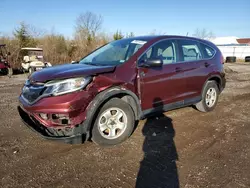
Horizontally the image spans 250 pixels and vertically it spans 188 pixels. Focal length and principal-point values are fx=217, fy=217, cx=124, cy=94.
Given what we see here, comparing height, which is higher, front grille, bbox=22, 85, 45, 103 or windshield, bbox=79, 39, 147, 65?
windshield, bbox=79, 39, 147, 65

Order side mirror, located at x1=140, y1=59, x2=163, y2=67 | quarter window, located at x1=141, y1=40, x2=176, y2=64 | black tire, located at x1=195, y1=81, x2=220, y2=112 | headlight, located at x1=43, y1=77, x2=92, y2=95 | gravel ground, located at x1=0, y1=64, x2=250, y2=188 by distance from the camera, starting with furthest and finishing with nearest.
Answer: black tire, located at x1=195, y1=81, x2=220, y2=112, quarter window, located at x1=141, y1=40, x2=176, y2=64, side mirror, located at x1=140, y1=59, x2=163, y2=67, headlight, located at x1=43, y1=77, x2=92, y2=95, gravel ground, located at x1=0, y1=64, x2=250, y2=188

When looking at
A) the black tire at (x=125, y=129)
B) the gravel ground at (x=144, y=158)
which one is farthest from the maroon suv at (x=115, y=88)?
the gravel ground at (x=144, y=158)

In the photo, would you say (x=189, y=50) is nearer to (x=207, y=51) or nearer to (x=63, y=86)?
(x=207, y=51)

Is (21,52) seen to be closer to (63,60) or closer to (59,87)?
(63,60)

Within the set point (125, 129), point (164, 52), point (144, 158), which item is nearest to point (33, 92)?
point (125, 129)

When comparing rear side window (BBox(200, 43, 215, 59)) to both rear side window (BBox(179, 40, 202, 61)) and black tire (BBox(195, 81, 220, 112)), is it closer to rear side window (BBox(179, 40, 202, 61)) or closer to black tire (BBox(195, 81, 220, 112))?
rear side window (BBox(179, 40, 202, 61))

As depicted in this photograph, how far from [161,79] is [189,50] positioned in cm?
125

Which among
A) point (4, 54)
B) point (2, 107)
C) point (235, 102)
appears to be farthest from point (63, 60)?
point (235, 102)

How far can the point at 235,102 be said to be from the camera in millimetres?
6445

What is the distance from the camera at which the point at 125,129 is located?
3668 millimetres

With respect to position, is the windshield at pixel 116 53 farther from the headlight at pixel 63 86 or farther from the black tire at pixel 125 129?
the headlight at pixel 63 86

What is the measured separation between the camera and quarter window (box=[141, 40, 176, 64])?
4.06 metres

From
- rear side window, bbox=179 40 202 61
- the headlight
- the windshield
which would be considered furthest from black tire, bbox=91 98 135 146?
rear side window, bbox=179 40 202 61

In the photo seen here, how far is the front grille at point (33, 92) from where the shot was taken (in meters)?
3.14
